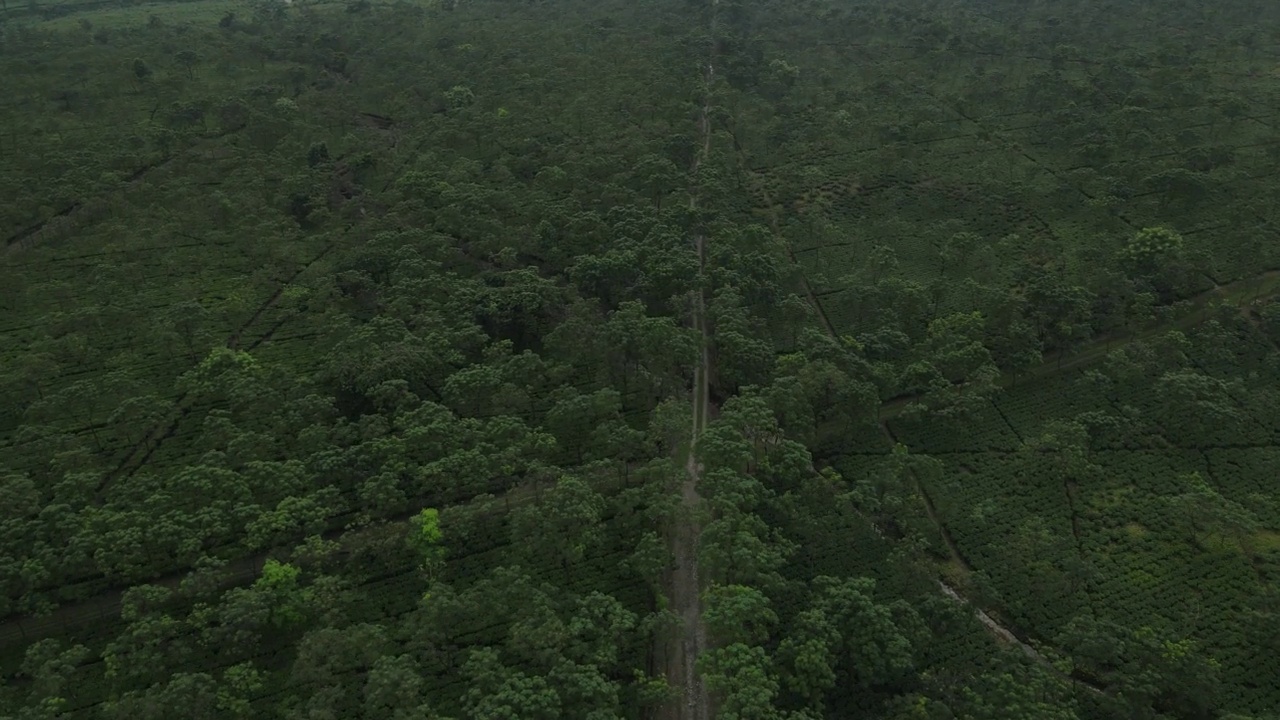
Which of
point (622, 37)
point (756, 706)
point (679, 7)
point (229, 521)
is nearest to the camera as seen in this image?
point (756, 706)

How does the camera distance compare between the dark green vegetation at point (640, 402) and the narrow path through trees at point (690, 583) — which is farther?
the narrow path through trees at point (690, 583)

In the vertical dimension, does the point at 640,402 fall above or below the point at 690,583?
above

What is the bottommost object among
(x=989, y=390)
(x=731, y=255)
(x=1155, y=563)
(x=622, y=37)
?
(x=1155, y=563)

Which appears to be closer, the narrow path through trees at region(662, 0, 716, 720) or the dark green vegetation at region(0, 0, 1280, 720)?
the dark green vegetation at region(0, 0, 1280, 720)

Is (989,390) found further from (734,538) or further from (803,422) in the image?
(734,538)

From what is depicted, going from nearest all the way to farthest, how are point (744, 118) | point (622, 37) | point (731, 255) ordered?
point (731, 255) < point (744, 118) < point (622, 37)

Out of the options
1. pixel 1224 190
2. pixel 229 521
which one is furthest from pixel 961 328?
pixel 229 521

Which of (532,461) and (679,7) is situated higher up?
(679,7)

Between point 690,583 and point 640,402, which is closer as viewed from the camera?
point 690,583
